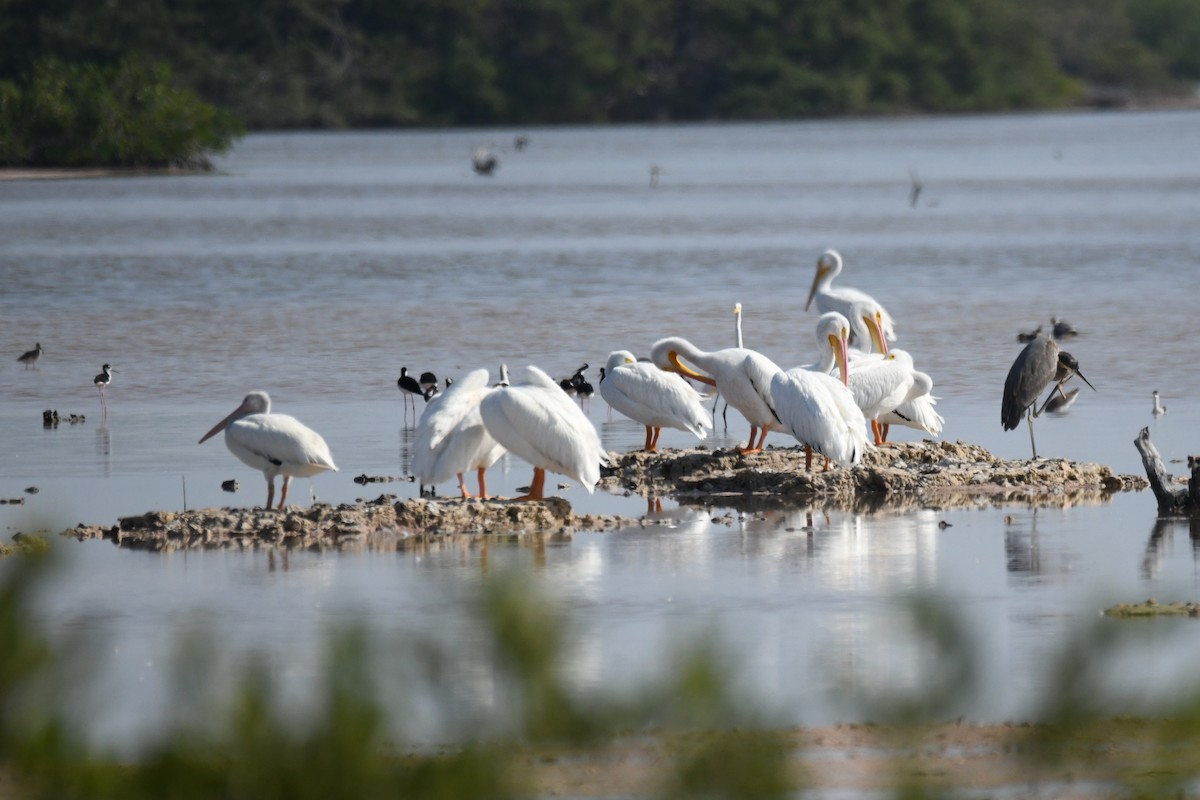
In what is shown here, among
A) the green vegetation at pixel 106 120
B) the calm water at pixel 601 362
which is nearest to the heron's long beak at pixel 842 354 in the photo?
the calm water at pixel 601 362

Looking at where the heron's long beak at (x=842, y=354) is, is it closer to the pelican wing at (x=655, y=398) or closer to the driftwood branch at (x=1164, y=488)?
the pelican wing at (x=655, y=398)

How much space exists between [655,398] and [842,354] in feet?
3.28

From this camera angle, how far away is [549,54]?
95.4 meters

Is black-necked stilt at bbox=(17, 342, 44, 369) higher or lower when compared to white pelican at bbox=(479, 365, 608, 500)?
higher

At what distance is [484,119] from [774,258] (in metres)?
67.9

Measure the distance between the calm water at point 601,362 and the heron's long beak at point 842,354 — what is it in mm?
1164

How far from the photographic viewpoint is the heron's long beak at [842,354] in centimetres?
1117

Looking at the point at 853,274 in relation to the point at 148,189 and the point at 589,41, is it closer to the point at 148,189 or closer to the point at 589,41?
the point at 148,189

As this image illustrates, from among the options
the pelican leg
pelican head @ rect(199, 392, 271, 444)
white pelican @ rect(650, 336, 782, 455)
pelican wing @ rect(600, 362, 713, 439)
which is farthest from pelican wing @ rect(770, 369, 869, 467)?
pelican head @ rect(199, 392, 271, 444)

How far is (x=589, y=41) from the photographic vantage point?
308 ft

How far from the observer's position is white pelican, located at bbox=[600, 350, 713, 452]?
1141cm

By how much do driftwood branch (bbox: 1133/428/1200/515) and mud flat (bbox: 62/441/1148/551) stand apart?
474mm

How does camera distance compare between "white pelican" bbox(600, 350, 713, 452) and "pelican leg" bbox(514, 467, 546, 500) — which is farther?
"white pelican" bbox(600, 350, 713, 452)

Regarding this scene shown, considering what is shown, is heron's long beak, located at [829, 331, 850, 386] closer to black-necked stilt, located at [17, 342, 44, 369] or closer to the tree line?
black-necked stilt, located at [17, 342, 44, 369]
